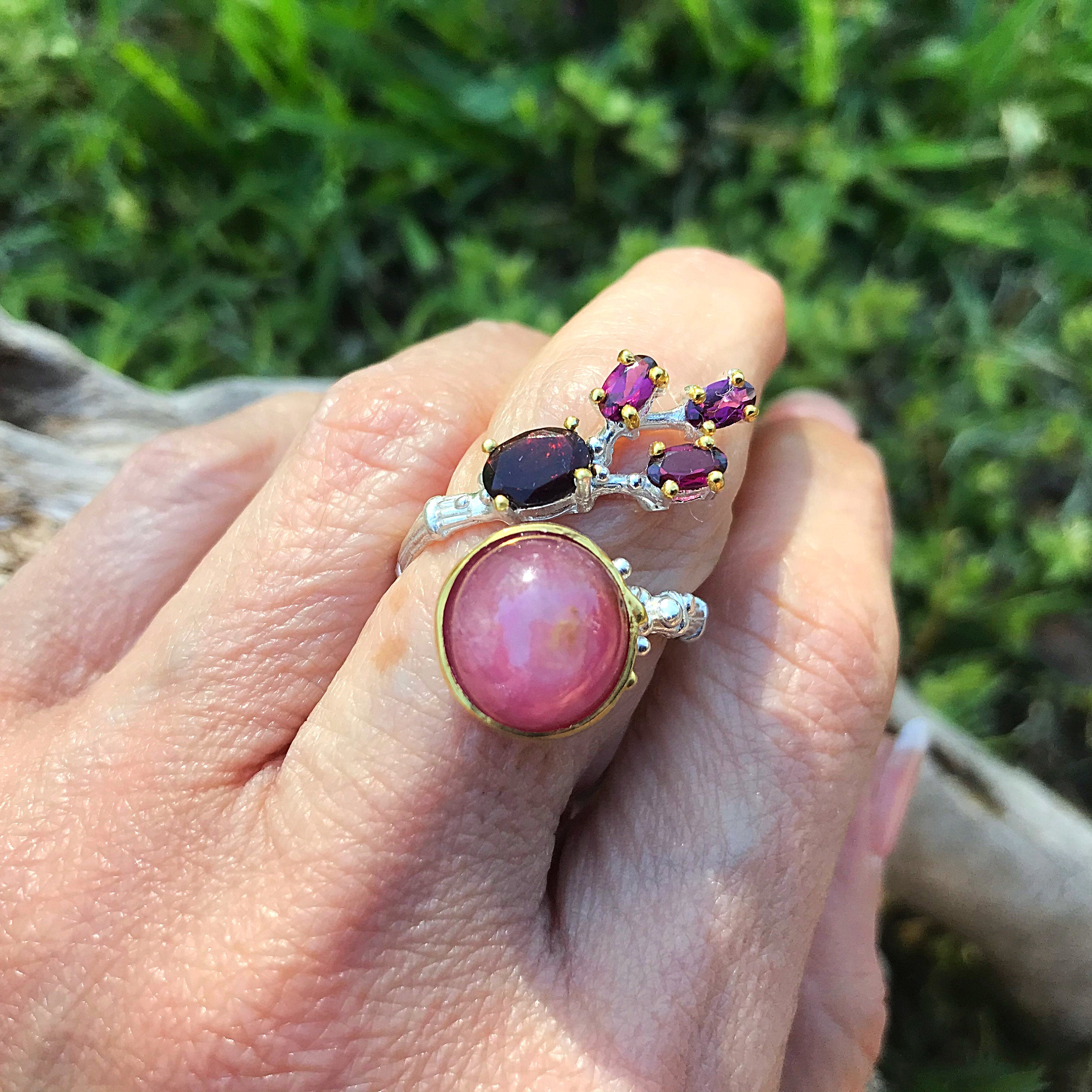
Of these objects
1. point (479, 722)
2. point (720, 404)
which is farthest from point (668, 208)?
point (479, 722)

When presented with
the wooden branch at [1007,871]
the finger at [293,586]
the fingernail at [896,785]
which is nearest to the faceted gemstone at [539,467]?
the finger at [293,586]

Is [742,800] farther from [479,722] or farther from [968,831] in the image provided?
[968,831]

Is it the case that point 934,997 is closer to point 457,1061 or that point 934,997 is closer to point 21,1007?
point 457,1061

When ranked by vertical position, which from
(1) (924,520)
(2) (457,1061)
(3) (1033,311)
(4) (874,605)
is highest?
(3) (1033,311)

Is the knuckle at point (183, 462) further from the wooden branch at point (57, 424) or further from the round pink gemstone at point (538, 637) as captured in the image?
the round pink gemstone at point (538, 637)

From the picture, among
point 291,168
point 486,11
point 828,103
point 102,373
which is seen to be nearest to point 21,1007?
point 102,373

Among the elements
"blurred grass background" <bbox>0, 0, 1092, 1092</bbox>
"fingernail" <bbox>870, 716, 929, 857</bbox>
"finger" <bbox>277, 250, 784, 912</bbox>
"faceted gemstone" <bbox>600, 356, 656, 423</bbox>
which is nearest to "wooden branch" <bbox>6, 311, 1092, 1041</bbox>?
"blurred grass background" <bbox>0, 0, 1092, 1092</bbox>

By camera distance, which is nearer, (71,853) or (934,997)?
(71,853)
